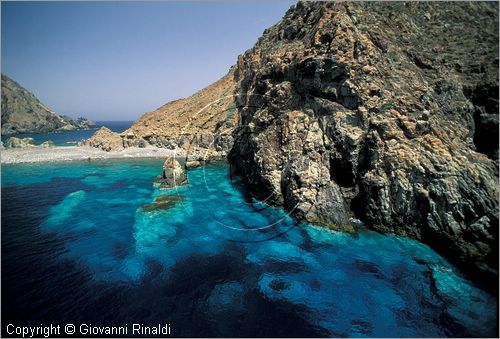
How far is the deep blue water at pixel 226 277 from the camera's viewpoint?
58.0 ft

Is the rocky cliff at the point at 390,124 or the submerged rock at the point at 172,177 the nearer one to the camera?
the rocky cliff at the point at 390,124

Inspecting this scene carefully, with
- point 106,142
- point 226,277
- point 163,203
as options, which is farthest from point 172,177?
point 106,142

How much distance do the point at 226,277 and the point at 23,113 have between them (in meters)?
174

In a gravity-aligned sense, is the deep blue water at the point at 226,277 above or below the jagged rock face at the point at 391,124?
below

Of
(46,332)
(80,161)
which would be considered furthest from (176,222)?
(80,161)

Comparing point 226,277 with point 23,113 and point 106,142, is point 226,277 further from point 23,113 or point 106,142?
point 23,113

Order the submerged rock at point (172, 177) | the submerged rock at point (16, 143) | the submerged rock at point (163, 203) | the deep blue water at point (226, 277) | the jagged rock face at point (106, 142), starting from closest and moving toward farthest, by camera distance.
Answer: the deep blue water at point (226, 277)
the submerged rock at point (163, 203)
the submerged rock at point (172, 177)
the jagged rock face at point (106, 142)
the submerged rock at point (16, 143)

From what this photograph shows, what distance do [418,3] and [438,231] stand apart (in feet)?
104

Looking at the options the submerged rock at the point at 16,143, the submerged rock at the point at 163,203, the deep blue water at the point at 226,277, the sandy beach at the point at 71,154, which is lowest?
the deep blue water at the point at 226,277

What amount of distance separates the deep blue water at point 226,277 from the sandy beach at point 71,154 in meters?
37.9

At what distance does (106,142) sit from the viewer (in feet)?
269

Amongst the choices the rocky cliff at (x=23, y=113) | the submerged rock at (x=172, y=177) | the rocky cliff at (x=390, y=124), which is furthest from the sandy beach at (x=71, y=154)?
the rocky cliff at (x=23, y=113)

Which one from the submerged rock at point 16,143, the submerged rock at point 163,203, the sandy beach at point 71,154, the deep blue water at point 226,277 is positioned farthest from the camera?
the submerged rock at point 16,143

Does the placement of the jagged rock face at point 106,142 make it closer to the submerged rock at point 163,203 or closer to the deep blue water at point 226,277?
the deep blue water at point 226,277
